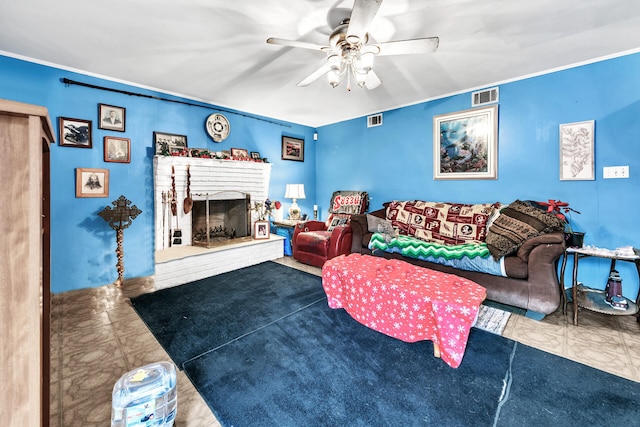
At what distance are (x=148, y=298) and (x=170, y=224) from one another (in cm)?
109

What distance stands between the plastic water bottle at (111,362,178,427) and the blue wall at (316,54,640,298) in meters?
3.75

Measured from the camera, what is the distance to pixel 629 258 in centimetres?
207

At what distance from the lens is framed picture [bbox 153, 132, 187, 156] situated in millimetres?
3408

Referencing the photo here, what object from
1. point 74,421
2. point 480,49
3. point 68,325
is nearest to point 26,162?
point 74,421

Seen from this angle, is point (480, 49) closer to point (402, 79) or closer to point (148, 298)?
point (402, 79)

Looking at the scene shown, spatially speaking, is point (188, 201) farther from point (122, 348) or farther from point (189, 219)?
point (122, 348)

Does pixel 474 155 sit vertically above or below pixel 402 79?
below

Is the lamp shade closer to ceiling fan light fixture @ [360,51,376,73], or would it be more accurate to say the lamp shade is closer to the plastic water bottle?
ceiling fan light fixture @ [360,51,376,73]

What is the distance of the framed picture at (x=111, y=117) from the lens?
301cm

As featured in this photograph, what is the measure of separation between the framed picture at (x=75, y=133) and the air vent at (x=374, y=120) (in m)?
3.86

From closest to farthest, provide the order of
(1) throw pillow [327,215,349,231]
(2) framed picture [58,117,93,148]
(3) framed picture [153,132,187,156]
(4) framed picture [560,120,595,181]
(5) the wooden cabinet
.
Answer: (5) the wooden cabinet
(4) framed picture [560,120,595,181]
(2) framed picture [58,117,93,148]
(3) framed picture [153,132,187,156]
(1) throw pillow [327,215,349,231]

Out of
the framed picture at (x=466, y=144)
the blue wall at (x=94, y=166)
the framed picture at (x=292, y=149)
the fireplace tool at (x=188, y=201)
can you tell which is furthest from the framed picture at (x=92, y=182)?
the framed picture at (x=466, y=144)

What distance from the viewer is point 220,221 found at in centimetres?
412

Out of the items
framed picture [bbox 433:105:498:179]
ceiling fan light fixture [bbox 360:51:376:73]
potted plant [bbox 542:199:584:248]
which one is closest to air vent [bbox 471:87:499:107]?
framed picture [bbox 433:105:498:179]
